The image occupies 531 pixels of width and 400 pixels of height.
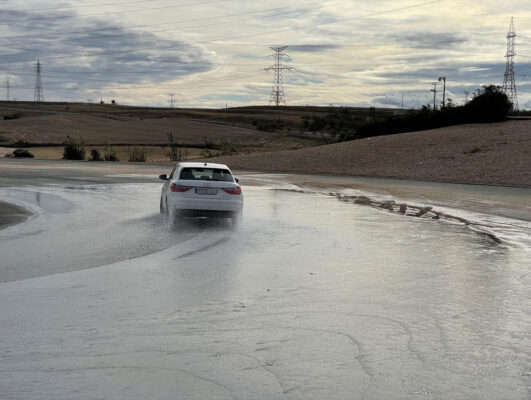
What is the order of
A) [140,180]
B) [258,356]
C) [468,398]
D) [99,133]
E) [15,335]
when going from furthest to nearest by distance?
[99,133] → [140,180] → [15,335] → [258,356] → [468,398]

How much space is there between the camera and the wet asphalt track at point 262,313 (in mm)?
6555

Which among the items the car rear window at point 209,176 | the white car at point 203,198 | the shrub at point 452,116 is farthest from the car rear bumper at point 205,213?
the shrub at point 452,116

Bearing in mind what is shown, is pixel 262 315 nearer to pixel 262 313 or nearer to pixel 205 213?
pixel 262 313

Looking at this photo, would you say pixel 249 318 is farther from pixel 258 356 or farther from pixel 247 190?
pixel 247 190

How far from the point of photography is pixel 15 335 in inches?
310

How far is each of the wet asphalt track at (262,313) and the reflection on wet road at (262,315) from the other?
0.08ft

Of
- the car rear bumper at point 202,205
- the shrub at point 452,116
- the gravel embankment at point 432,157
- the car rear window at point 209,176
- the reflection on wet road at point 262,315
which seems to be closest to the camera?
the reflection on wet road at point 262,315

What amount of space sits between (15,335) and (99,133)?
3873 inches

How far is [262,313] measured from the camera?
911 centimetres

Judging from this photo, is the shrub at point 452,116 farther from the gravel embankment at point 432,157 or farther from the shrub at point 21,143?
the shrub at point 21,143

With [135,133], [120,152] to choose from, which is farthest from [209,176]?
[135,133]

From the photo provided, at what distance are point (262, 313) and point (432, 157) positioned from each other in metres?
39.2

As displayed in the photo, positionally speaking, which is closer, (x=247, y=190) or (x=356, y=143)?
(x=247, y=190)

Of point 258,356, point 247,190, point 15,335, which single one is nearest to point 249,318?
point 258,356
